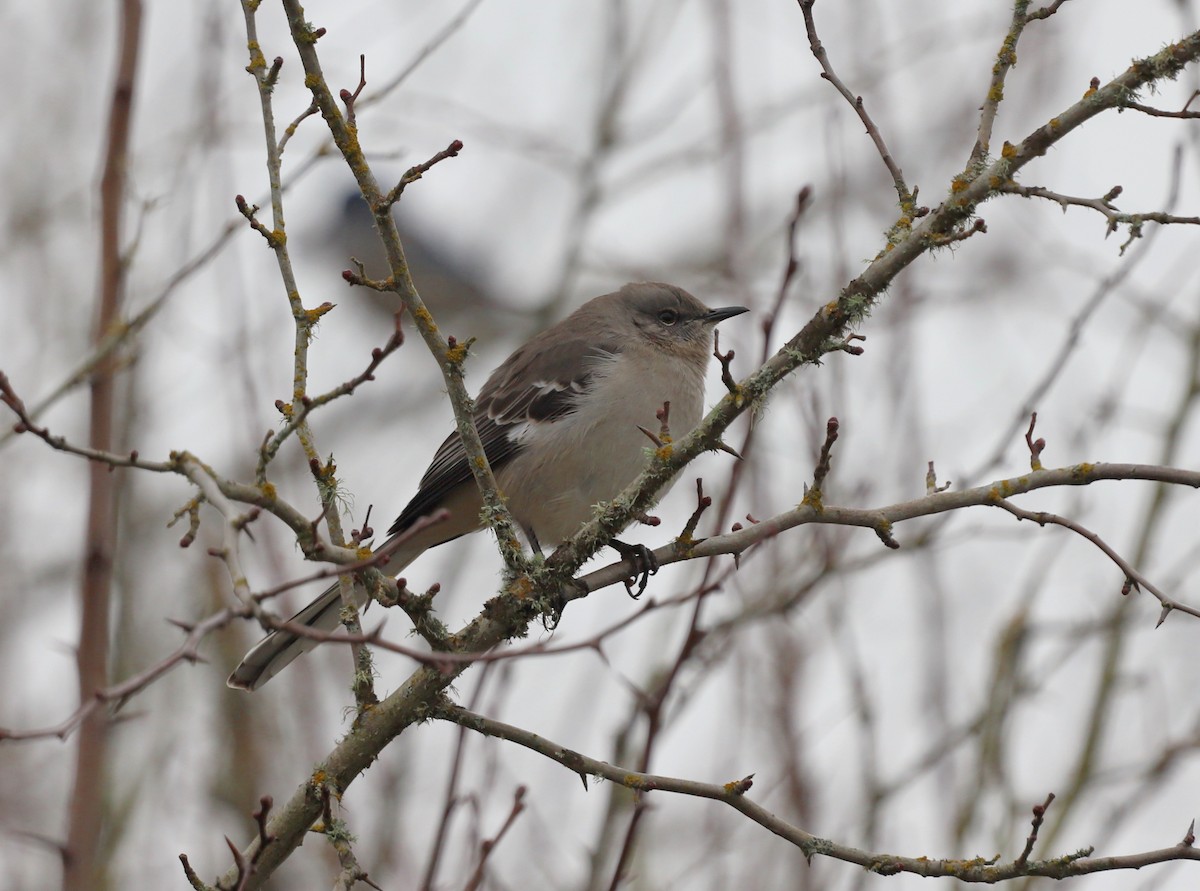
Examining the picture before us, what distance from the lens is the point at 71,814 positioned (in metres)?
3.13

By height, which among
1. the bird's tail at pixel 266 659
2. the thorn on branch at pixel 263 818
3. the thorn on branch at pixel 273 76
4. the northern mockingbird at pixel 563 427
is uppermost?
the northern mockingbird at pixel 563 427

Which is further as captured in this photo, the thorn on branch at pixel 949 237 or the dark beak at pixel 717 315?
the dark beak at pixel 717 315

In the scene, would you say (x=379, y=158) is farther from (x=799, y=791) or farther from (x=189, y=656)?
(x=799, y=791)

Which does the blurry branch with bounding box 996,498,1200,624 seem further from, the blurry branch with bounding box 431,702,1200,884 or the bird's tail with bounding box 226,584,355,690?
the bird's tail with bounding box 226,584,355,690

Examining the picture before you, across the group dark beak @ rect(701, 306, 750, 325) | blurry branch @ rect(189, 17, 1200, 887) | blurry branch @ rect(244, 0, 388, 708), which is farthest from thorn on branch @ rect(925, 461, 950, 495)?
dark beak @ rect(701, 306, 750, 325)

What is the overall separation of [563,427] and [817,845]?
8.27ft

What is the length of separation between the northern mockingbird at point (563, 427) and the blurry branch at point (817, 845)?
62.1 inches

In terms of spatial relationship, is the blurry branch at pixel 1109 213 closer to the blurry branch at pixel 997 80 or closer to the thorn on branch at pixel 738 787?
the blurry branch at pixel 997 80

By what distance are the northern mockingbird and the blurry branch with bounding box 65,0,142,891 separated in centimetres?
121

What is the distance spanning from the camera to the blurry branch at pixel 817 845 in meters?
2.70

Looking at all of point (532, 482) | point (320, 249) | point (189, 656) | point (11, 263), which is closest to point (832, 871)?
point (532, 482)

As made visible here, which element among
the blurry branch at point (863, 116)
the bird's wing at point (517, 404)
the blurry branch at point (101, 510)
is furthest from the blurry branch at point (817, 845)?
the bird's wing at point (517, 404)

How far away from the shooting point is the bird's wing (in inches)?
206

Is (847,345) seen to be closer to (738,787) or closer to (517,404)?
(738,787)
